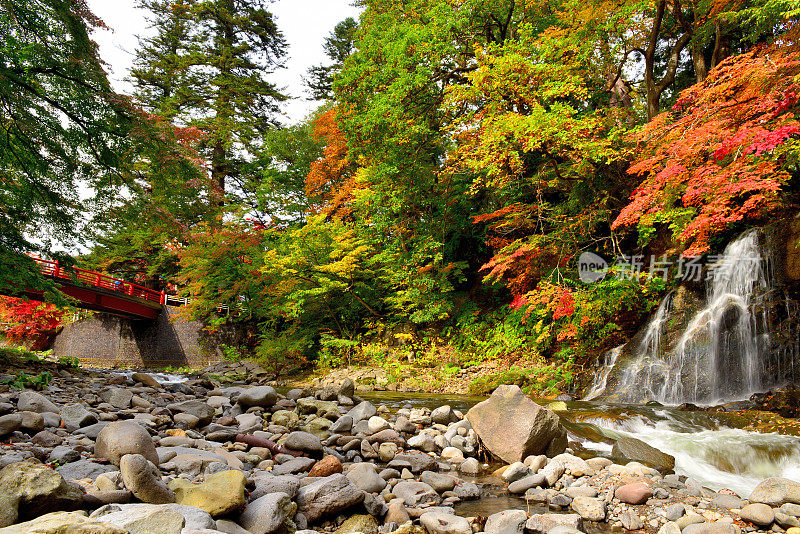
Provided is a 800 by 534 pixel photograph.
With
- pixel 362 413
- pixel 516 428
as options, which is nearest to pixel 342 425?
pixel 362 413

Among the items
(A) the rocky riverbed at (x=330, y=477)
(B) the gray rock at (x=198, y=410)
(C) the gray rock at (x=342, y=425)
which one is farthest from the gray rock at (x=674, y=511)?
(B) the gray rock at (x=198, y=410)

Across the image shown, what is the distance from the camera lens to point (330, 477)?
3293 millimetres

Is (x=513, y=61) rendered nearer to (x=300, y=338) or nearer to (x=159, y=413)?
(x=159, y=413)

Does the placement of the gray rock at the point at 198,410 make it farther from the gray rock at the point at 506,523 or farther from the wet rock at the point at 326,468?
the gray rock at the point at 506,523

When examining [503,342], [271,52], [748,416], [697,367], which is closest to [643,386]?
[697,367]

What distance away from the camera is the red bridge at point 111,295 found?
15516 mm

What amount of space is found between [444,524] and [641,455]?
8.80 ft

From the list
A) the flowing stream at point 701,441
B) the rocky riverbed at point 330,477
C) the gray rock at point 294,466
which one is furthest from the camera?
the flowing stream at point 701,441

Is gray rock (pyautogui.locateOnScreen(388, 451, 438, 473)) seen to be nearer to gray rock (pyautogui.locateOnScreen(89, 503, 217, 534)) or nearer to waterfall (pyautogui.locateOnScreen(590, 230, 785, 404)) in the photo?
gray rock (pyautogui.locateOnScreen(89, 503, 217, 534))

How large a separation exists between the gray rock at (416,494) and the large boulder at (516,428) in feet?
4.27

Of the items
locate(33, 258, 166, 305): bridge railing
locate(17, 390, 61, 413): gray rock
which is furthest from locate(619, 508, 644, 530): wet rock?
locate(33, 258, 166, 305): bridge railing

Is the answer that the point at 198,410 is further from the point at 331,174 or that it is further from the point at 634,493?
the point at 331,174

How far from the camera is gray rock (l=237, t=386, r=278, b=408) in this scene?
6166mm

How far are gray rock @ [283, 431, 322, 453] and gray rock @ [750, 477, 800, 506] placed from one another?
3.90m
